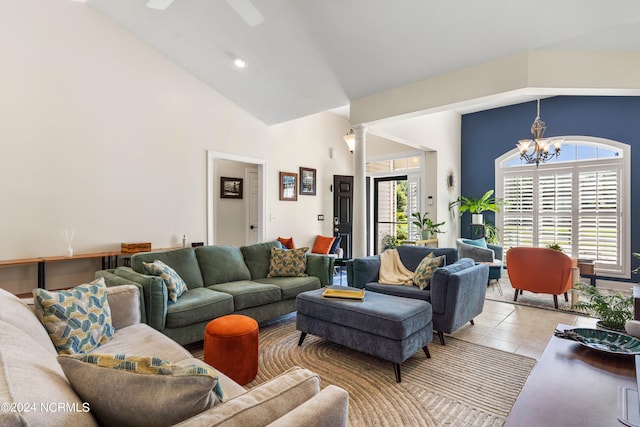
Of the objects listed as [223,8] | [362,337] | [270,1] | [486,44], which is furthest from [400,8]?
[362,337]

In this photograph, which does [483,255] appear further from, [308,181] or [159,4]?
[159,4]

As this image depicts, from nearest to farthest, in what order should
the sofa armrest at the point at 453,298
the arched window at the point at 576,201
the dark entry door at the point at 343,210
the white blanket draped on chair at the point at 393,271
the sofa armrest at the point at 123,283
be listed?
the sofa armrest at the point at 123,283 < the sofa armrest at the point at 453,298 < the white blanket draped on chair at the point at 393,271 < the arched window at the point at 576,201 < the dark entry door at the point at 343,210

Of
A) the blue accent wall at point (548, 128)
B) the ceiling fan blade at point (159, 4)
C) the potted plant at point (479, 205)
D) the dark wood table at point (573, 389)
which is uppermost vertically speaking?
the ceiling fan blade at point (159, 4)

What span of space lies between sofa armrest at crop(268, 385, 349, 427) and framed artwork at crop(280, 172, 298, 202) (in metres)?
5.01

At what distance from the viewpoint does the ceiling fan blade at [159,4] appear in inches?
129

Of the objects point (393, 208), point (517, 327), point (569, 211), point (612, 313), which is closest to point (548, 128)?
point (569, 211)

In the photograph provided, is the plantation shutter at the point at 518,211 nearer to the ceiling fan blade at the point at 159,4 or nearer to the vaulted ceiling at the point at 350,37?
the vaulted ceiling at the point at 350,37

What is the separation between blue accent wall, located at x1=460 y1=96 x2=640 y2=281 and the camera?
5.38m

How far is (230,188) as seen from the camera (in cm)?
630

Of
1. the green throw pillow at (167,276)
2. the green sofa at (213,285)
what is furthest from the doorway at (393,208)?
the green throw pillow at (167,276)

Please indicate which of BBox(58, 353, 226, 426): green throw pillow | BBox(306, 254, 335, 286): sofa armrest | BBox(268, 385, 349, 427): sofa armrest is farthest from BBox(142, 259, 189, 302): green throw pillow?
BBox(268, 385, 349, 427): sofa armrest

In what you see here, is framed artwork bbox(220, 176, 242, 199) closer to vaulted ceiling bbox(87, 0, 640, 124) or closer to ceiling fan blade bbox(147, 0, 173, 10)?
vaulted ceiling bbox(87, 0, 640, 124)

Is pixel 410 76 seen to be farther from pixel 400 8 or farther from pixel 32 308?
pixel 32 308

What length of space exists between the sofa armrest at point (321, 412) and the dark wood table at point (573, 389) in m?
0.68
